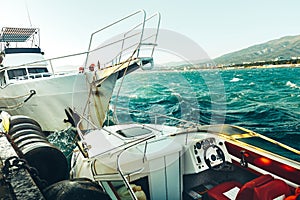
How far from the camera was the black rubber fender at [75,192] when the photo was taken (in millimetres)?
3723

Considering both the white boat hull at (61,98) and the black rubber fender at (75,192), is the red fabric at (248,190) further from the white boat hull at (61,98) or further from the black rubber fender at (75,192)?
the white boat hull at (61,98)

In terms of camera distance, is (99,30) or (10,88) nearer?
(99,30)

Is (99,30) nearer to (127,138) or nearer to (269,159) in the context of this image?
(127,138)

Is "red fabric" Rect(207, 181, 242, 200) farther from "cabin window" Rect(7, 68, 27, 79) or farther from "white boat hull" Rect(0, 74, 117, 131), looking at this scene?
"cabin window" Rect(7, 68, 27, 79)

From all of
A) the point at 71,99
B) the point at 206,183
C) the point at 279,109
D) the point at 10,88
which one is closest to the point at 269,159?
the point at 206,183

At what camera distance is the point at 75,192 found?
148 inches

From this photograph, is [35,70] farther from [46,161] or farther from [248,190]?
[248,190]

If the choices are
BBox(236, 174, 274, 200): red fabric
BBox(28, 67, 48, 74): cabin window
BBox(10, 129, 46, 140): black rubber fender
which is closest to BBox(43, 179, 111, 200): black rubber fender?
BBox(236, 174, 274, 200): red fabric

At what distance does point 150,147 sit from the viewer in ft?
13.5

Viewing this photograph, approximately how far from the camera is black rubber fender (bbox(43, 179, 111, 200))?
372 cm

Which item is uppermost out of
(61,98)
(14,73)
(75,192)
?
(14,73)

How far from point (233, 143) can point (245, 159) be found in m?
0.40

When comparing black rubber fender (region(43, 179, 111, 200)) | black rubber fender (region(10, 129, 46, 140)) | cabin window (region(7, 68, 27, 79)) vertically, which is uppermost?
cabin window (region(7, 68, 27, 79))

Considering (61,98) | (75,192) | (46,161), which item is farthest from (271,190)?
(61,98)
